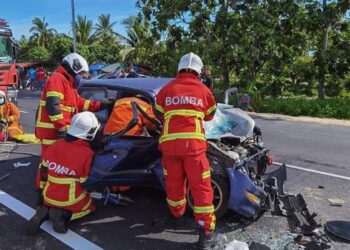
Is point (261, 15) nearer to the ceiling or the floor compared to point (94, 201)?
nearer to the ceiling

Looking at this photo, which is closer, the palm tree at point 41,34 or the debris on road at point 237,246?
the debris on road at point 237,246

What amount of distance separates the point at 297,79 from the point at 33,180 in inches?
626

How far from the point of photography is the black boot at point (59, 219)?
13.9ft

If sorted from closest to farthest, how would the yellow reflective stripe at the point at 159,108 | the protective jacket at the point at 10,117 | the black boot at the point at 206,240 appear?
the black boot at the point at 206,240, the yellow reflective stripe at the point at 159,108, the protective jacket at the point at 10,117

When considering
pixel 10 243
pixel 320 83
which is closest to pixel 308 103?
pixel 320 83

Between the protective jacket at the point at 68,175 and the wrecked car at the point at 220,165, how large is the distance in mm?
116

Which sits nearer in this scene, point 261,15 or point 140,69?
point 261,15

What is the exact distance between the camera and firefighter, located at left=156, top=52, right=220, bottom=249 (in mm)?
3861

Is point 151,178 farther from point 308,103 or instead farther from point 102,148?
point 308,103

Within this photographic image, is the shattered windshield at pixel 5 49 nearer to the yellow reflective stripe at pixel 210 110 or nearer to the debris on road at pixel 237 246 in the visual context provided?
the yellow reflective stripe at pixel 210 110

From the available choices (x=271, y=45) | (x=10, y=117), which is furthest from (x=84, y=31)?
(x=10, y=117)

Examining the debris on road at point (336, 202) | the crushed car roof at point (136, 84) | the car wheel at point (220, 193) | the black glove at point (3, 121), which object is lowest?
the debris on road at point (336, 202)

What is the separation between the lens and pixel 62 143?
4.53 metres

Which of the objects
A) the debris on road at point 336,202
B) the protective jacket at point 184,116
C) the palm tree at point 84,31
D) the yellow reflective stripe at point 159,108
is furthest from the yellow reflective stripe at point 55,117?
the palm tree at point 84,31
